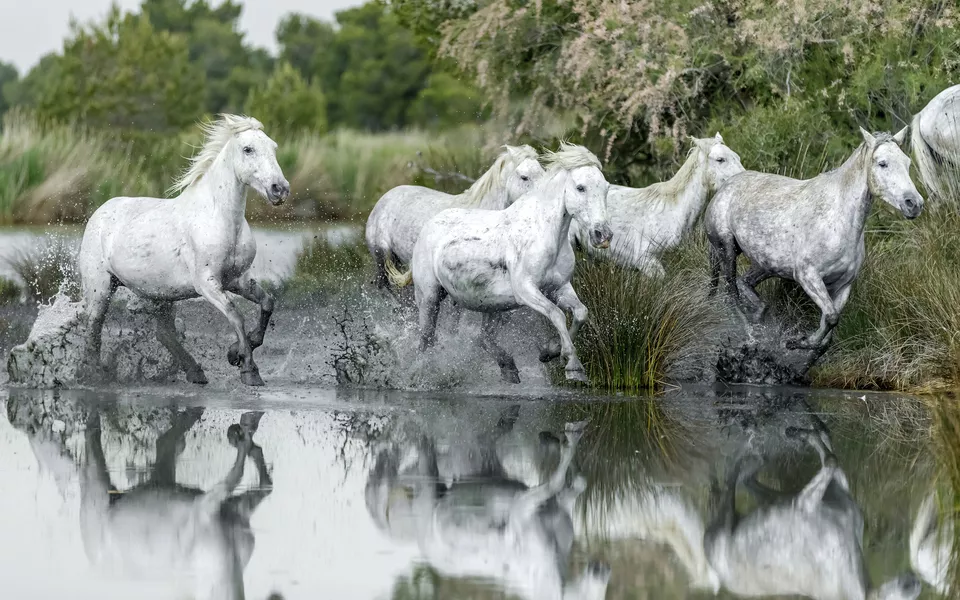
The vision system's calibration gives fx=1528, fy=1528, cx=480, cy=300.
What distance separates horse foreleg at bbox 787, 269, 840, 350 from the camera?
11.1 meters

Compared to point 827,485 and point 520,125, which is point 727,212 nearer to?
point 827,485

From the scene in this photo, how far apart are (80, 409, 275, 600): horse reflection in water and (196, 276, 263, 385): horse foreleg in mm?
2949

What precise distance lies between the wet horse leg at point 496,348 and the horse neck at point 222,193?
1.97 metres

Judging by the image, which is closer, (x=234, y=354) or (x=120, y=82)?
(x=234, y=354)


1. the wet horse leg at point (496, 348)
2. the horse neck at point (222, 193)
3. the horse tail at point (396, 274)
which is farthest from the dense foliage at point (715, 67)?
the horse neck at point (222, 193)

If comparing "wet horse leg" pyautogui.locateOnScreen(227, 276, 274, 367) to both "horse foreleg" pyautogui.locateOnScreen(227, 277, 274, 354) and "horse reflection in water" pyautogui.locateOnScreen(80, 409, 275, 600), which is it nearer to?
"horse foreleg" pyautogui.locateOnScreen(227, 277, 274, 354)

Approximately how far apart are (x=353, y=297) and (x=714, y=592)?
387 inches

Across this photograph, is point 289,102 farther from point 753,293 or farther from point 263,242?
point 753,293

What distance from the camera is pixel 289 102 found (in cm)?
7188

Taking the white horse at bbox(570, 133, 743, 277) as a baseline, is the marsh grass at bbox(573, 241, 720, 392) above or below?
below

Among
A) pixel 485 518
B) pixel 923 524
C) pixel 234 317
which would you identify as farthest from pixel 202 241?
pixel 923 524

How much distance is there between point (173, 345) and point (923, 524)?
6752 millimetres

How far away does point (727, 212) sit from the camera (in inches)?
480

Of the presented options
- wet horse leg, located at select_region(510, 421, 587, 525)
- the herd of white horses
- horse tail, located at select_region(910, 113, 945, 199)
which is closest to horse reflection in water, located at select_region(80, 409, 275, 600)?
wet horse leg, located at select_region(510, 421, 587, 525)
